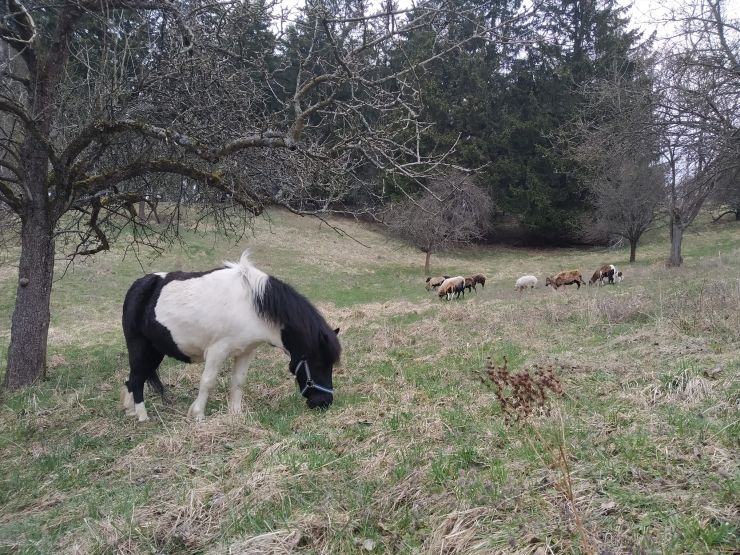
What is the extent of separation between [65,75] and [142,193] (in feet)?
6.32

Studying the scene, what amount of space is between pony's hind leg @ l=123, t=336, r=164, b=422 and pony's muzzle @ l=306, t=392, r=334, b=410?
2.04 metres

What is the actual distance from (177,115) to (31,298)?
355 centimetres

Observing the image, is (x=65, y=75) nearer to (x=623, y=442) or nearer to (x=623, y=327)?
(x=623, y=442)

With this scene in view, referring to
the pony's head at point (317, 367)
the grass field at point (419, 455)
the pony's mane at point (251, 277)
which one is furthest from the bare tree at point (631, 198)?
the pony's mane at point (251, 277)

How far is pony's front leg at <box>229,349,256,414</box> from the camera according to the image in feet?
18.8

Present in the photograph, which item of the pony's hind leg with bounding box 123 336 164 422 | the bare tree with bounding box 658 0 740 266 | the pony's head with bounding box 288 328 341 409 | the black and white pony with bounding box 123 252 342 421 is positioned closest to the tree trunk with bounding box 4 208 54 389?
the pony's hind leg with bounding box 123 336 164 422

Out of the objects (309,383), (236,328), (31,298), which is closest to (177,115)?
(236,328)

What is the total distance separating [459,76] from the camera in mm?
36375

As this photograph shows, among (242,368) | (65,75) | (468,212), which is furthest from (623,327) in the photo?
(468,212)

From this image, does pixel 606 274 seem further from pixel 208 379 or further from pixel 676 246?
pixel 208 379

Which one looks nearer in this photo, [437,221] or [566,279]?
[566,279]

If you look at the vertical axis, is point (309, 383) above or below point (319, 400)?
above

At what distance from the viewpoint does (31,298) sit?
24.7 feet

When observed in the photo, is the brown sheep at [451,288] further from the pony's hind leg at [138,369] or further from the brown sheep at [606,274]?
the pony's hind leg at [138,369]
